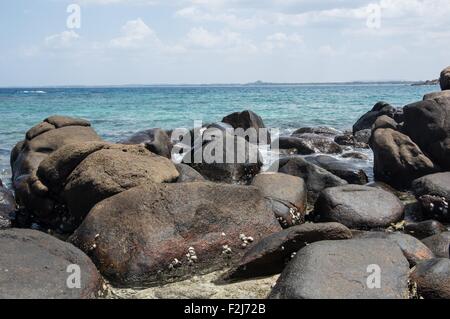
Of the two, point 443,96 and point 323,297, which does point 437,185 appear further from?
point 323,297

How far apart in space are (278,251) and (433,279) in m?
1.60

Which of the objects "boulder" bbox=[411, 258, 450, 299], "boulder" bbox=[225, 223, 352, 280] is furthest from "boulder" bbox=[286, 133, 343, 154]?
"boulder" bbox=[411, 258, 450, 299]

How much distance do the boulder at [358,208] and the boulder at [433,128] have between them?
3557 millimetres

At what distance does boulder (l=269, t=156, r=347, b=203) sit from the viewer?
403 inches

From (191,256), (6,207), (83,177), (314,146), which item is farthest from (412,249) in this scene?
(314,146)

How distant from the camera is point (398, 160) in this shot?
11.5 metres

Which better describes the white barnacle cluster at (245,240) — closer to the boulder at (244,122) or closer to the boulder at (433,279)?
the boulder at (433,279)

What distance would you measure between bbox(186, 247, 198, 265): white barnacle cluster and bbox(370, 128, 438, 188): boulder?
264 inches

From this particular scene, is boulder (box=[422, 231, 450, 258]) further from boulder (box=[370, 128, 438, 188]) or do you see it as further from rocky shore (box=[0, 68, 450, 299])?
boulder (box=[370, 128, 438, 188])

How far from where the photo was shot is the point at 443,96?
12172 millimetres

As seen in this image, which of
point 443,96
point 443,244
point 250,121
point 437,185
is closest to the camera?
point 443,244

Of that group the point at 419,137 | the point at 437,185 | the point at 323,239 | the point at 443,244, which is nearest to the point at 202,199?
the point at 323,239

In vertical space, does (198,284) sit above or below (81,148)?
below
